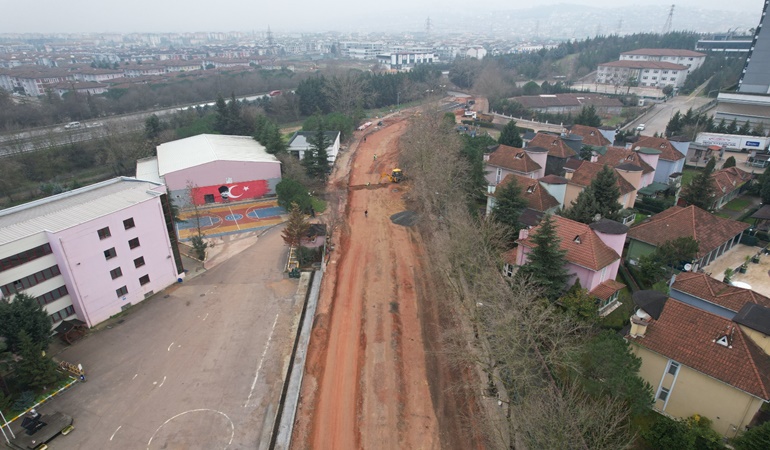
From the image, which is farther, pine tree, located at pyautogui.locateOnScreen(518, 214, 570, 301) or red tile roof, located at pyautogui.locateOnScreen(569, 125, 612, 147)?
red tile roof, located at pyautogui.locateOnScreen(569, 125, 612, 147)

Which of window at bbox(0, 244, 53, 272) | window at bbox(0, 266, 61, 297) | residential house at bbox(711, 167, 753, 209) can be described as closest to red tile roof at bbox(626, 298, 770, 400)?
residential house at bbox(711, 167, 753, 209)

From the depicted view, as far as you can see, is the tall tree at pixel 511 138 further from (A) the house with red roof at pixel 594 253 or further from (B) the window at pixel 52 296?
(B) the window at pixel 52 296

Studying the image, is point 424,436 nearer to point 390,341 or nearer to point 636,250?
point 390,341

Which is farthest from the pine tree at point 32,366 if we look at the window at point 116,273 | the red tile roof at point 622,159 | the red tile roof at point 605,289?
the red tile roof at point 622,159

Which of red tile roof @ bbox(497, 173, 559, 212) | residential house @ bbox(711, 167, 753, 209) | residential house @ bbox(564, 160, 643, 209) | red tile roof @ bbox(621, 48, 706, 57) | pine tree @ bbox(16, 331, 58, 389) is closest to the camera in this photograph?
pine tree @ bbox(16, 331, 58, 389)

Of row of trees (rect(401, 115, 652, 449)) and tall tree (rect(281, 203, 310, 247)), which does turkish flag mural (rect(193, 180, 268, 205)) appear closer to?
tall tree (rect(281, 203, 310, 247))
